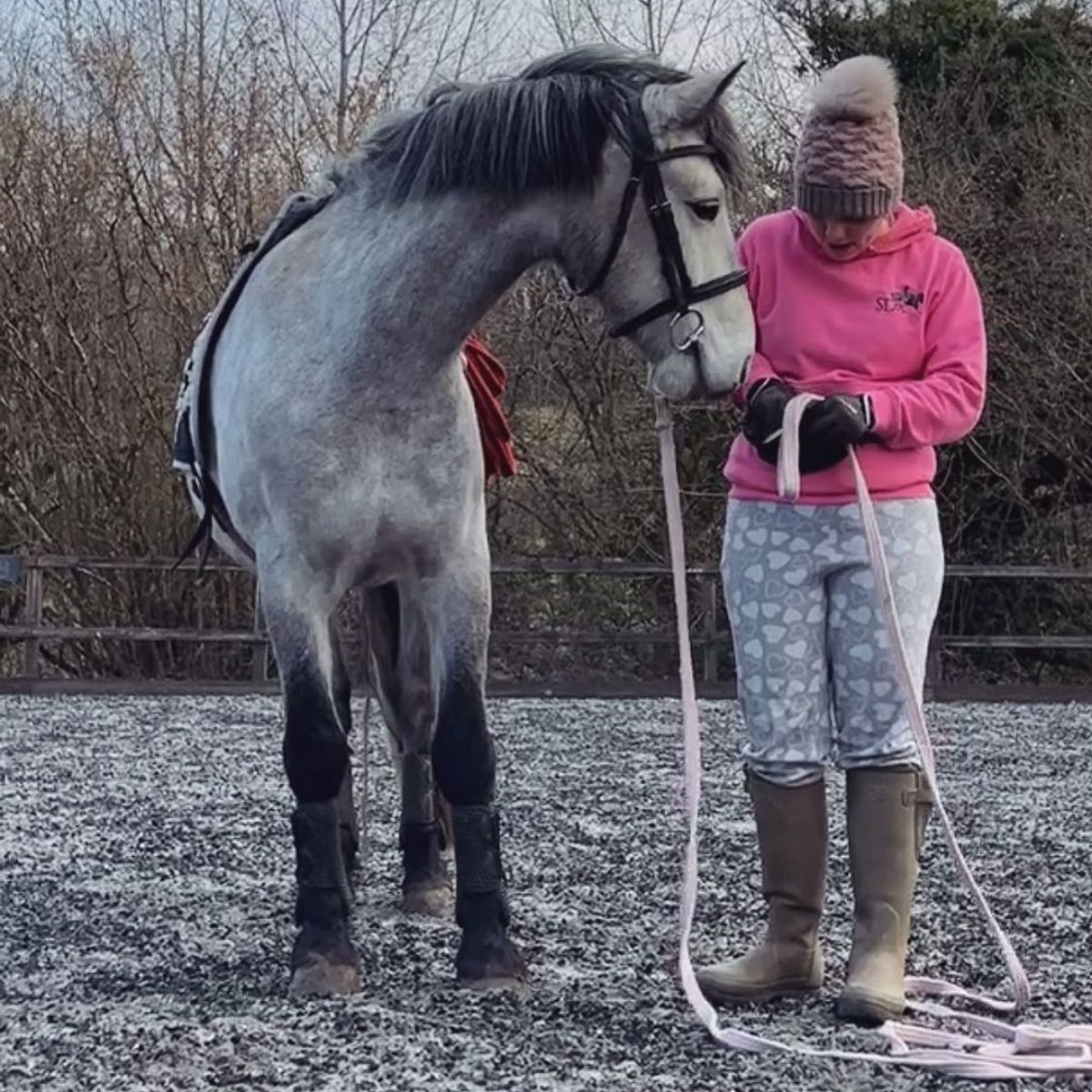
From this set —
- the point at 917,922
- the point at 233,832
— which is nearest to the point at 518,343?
the point at 233,832

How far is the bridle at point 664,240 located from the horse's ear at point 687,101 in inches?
1.6

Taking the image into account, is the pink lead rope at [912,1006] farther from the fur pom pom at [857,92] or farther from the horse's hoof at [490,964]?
the fur pom pom at [857,92]

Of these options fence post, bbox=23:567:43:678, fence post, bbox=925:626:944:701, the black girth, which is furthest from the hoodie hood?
fence post, bbox=23:567:43:678

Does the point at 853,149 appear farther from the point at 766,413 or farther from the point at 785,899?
the point at 785,899

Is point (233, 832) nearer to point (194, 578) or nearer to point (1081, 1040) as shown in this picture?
point (1081, 1040)

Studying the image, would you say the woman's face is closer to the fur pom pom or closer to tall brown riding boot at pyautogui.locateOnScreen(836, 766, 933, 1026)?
the fur pom pom

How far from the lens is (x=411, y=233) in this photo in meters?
3.80

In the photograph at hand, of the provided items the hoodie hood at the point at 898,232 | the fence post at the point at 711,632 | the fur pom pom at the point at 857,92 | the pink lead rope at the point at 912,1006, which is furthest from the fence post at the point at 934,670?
the fur pom pom at the point at 857,92

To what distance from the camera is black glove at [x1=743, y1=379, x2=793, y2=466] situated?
3.49 meters

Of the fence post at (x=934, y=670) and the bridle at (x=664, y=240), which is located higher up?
the bridle at (x=664, y=240)

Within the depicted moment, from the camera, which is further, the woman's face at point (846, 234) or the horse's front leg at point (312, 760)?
the horse's front leg at point (312, 760)

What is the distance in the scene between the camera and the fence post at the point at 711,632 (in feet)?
39.8

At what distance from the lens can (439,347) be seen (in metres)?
3.81

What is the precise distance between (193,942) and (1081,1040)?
7.21 feet
